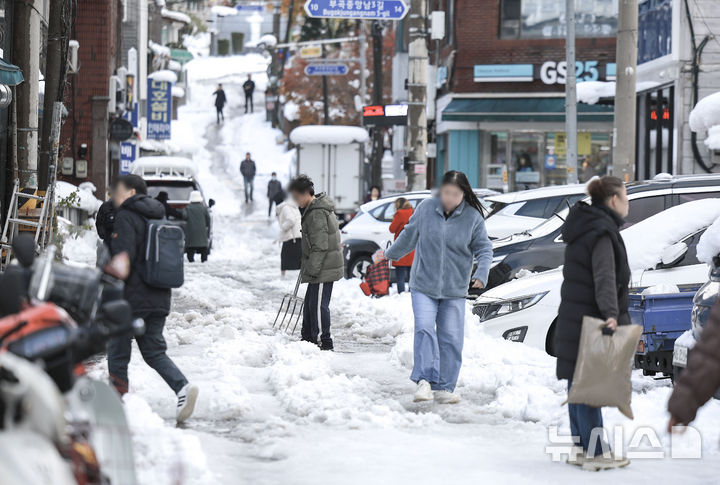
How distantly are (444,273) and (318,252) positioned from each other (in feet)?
11.0

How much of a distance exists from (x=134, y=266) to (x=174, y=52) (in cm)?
5418

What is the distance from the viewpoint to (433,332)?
993 centimetres

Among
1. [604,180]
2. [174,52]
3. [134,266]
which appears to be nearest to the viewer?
[604,180]

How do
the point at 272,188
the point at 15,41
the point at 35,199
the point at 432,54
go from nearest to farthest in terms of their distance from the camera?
the point at 35,199 < the point at 15,41 < the point at 432,54 < the point at 272,188

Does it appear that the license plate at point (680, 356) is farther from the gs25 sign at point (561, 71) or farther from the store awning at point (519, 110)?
the gs25 sign at point (561, 71)

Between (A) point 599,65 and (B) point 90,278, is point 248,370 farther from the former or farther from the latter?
(A) point 599,65

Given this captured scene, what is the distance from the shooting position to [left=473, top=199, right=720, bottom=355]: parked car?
435 inches

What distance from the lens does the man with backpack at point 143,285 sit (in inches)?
330

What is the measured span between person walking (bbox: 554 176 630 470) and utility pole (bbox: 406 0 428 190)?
55.2ft

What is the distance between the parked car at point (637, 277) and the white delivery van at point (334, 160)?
28.5 m

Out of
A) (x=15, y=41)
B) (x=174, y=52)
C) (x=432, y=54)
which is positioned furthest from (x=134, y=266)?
(x=174, y=52)

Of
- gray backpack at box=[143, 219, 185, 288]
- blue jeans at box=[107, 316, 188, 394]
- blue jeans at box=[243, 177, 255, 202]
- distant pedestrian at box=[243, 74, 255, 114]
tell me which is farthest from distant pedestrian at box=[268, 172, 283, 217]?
gray backpack at box=[143, 219, 185, 288]

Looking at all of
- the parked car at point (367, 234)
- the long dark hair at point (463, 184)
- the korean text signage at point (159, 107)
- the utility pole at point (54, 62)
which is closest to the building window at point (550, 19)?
the parked car at point (367, 234)

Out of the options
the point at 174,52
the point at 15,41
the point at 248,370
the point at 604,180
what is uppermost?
the point at 174,52
